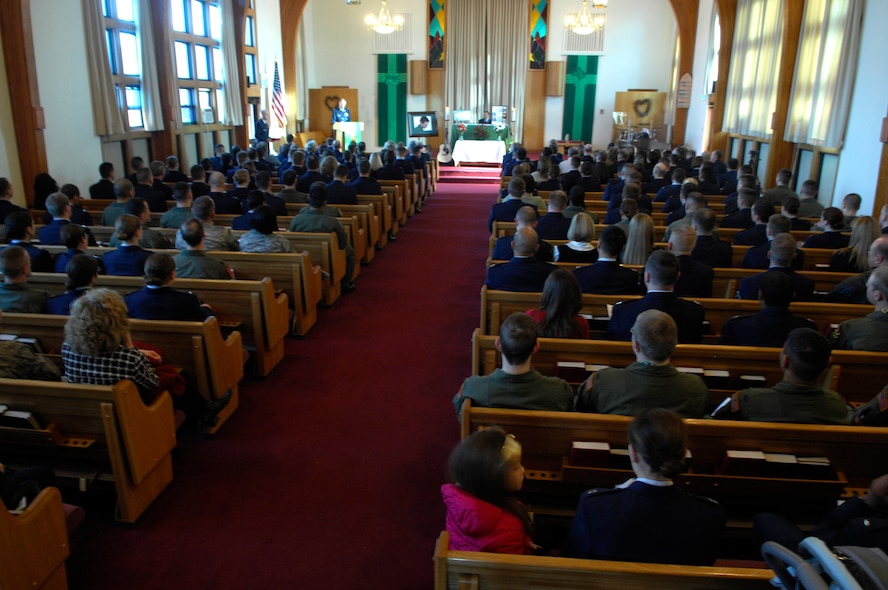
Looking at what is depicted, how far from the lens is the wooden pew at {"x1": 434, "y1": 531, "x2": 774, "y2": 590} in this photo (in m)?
1.53

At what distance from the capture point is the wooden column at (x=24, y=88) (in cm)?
668

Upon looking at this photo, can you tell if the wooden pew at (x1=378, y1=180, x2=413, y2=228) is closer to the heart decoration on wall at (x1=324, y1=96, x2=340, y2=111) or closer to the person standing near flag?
the person standing near flag

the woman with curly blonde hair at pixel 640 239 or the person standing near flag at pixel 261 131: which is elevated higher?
the person standing near flag at pixel 261 131

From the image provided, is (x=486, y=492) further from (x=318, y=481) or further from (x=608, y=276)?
(x=608, y=276)

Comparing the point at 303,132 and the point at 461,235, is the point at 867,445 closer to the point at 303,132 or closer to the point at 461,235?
the point at 461,235

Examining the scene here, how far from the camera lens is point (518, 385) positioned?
2480 mm

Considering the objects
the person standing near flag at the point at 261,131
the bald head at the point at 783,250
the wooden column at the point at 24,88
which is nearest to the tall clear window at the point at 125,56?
the wooden column at the point at 24,88

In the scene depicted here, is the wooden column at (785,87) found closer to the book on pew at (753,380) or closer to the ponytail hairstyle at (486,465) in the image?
the book on pew at (753,380)

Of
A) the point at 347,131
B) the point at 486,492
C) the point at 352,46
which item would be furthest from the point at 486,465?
the point at 352,46

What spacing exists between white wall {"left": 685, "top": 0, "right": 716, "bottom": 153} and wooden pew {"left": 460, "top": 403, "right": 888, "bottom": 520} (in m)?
12.8

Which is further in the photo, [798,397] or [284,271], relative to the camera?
[284,271]

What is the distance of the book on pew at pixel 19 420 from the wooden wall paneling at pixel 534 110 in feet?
54.0

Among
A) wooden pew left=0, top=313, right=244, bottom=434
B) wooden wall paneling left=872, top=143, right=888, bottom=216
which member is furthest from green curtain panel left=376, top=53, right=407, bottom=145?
wooden pew left=0, top=313, right=244, bottom=434

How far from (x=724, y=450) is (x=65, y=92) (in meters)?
8.30
